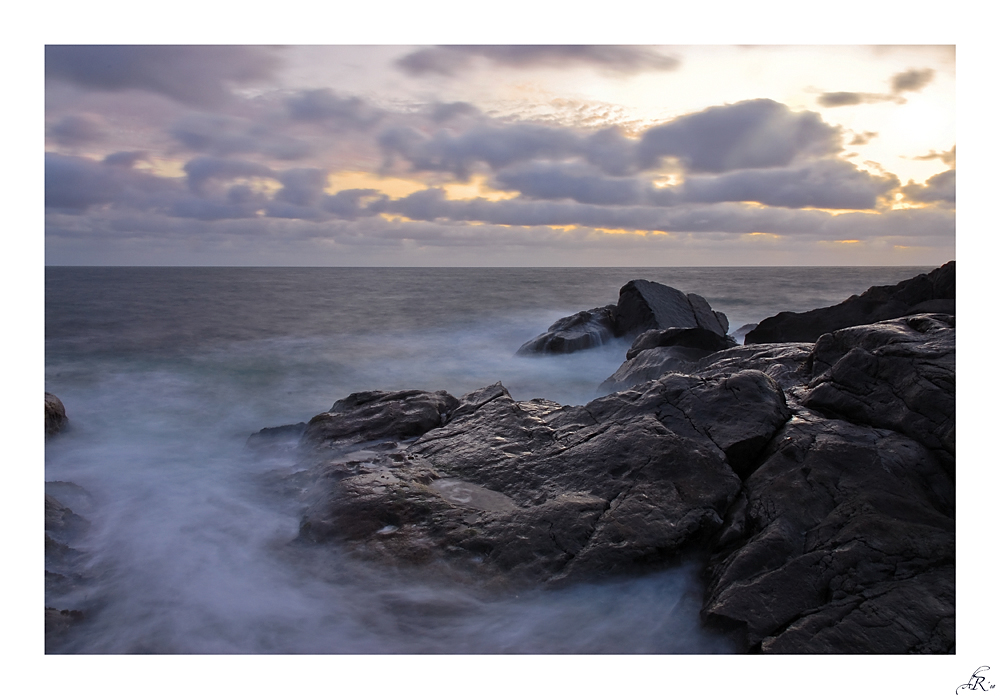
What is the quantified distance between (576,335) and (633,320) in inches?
56.4

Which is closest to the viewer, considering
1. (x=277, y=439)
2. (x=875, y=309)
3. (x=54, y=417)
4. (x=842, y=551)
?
(x=842, y=551)

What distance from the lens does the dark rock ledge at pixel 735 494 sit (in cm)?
320

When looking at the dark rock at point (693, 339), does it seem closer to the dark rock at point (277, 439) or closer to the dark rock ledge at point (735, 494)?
the dark rock ledge at point (735, 494)

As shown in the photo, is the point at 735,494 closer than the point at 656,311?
Yes

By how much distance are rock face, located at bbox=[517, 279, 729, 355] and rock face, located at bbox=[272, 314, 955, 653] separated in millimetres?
7431

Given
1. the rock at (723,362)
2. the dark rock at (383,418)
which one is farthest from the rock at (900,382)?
the dark rock at (383,418)

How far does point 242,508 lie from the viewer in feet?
17.0

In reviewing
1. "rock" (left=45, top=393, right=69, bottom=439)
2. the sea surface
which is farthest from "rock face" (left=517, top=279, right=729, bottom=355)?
"rock" (left=45, top=393, right=69, bottom=439)

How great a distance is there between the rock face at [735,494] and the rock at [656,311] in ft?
24.5

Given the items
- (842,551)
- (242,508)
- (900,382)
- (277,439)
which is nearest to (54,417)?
(277,439)

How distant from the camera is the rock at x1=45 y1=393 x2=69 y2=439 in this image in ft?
23.5
